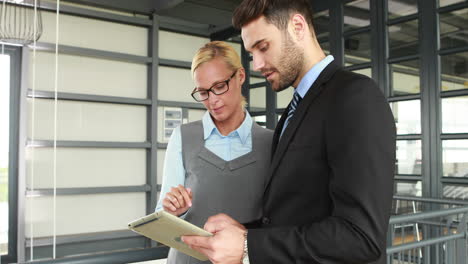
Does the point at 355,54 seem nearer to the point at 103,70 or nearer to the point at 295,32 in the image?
the point at 103,70

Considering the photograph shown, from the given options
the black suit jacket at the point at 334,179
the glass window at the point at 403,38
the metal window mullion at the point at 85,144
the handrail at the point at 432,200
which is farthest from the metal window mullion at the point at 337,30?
the black suit jacket at the point at 334,179

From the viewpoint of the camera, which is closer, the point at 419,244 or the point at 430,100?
the point at 419,244

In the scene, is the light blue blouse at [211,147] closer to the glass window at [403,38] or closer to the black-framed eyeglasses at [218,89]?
the black-framed eyeglasses at [218,89]

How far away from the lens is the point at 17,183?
5.14m

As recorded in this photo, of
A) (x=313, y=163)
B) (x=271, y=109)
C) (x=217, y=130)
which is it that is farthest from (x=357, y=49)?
(x=313, y=163)

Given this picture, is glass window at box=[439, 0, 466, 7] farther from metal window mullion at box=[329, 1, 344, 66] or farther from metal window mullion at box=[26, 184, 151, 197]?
metal window mullion at box=[26, 184, 151, 197]

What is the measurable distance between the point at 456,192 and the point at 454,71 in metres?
1.08

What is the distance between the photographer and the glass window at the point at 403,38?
4105 mm

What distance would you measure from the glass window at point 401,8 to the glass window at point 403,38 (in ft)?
0.31

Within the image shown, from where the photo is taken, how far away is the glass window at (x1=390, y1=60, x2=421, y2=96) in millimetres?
4086

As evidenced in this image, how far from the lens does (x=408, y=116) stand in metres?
4.15

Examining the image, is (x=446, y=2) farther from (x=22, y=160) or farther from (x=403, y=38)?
(x=22, y=160)

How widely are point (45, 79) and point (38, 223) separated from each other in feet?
5.90

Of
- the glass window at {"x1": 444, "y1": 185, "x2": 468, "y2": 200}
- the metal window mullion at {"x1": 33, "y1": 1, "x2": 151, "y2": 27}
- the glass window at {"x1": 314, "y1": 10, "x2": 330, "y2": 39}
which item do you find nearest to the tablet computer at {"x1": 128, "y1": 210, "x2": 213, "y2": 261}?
the glass window at {"x1": 444, "y1": 185, "x2": 468, "y2": 200}
